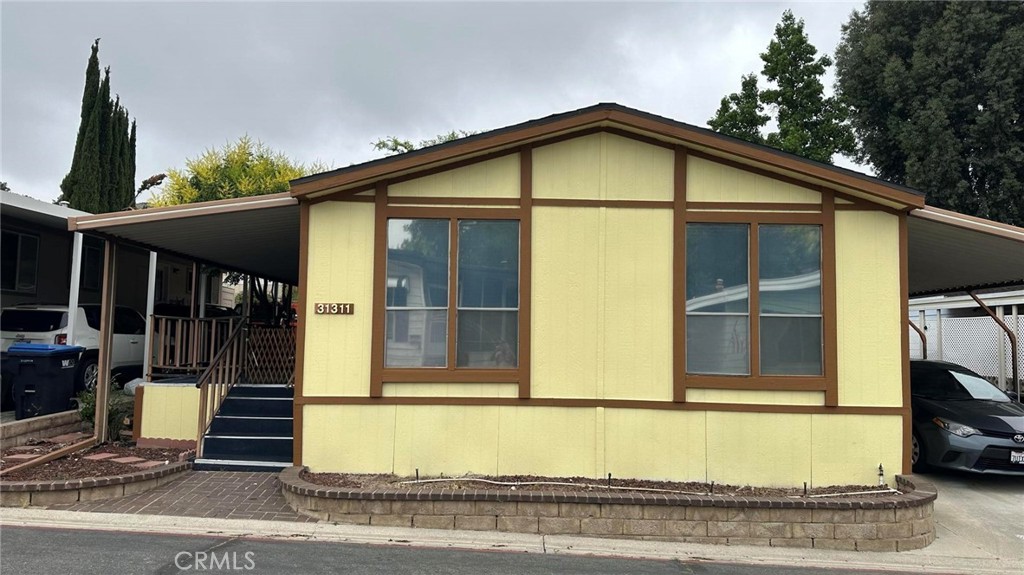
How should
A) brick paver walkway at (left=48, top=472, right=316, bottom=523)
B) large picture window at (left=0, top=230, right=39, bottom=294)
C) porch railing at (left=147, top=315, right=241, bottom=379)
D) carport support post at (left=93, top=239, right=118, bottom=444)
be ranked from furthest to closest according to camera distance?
large picture window at (left=0, top=230, right=39, bottom=294) < porch railing at (left=147, top=315, right=241, bottom=379) < carport support post at (left=93, top=239, right=118, bottom=444) < brick paver walkway at (left=48, top=472, right=316, bottom=523)

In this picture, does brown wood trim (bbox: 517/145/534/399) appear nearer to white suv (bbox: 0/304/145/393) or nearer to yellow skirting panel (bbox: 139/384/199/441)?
yellow skirting panel (bbox: 139/384/199/441)

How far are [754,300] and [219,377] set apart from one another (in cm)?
643

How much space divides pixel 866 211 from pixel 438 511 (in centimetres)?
523

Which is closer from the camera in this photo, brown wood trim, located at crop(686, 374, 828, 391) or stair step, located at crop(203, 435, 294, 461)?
brown wood trim, located at crop(686, 374, 828, 391)

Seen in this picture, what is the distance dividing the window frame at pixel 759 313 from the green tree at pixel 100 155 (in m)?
18.2

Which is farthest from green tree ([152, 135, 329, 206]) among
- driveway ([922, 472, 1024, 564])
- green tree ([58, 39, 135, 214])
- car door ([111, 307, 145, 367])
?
driveway ([922, 472, 1024, 564])

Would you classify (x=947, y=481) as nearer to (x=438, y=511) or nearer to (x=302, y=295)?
(x=438, y=511)

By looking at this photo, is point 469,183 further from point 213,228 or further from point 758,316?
point 213,228

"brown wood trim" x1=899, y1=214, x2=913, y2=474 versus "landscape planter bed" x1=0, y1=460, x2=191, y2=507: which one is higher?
"brown wood trim" x1=899, y1=214, x2=913, y2=474

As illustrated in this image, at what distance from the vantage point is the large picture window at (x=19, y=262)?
1018 cm

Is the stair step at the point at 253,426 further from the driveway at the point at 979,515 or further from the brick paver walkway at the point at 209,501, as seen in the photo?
the driveway at the point at 979,515

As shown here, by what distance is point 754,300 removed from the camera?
6.45 meters

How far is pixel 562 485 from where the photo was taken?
6129 millimetres

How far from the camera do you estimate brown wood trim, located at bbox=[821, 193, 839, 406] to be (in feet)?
20.8
